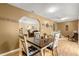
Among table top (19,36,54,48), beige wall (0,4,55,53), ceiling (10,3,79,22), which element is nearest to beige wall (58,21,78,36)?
ceiling (10,3,79,22)

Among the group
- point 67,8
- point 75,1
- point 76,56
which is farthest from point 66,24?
point 76,56

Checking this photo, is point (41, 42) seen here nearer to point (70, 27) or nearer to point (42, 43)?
point (42, 43)

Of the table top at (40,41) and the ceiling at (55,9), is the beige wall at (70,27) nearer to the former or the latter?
the ceiling at (55,9)

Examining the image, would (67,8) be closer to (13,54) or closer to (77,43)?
(77,43)

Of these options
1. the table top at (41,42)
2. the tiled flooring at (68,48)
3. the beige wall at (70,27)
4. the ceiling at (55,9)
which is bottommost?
the tiled flooring at (68,48)

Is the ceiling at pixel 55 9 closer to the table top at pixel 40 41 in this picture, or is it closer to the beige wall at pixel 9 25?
the beige wall at pixel 9 25

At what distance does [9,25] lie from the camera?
224 centimetres

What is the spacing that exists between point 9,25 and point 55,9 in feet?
3.17

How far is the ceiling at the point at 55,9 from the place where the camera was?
2.19 meters

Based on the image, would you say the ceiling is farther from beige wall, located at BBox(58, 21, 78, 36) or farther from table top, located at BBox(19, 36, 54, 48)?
table top, located at BBox(19, 36, 54, 48)

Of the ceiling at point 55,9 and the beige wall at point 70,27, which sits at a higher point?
the ceiling at point 55,9

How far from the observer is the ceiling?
86.0 inches

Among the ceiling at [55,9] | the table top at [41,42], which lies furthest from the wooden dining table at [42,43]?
the ceiling at [55,9]

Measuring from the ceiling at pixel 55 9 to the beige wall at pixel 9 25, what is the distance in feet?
0.32
